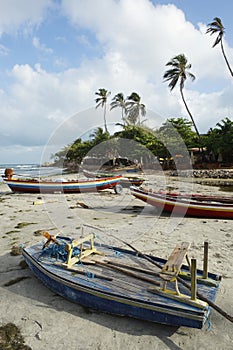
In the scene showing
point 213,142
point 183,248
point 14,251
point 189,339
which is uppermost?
point 213,142

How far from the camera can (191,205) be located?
36.4ft

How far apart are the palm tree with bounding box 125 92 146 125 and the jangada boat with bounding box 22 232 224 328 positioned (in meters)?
45.2

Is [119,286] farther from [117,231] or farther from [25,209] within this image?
[25,209]

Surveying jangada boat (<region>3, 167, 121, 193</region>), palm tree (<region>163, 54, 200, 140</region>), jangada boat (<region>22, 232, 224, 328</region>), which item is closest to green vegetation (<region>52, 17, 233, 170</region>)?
palm tree (<region>163, 54, 200, 140</region>)

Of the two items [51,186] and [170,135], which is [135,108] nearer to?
[170,135]

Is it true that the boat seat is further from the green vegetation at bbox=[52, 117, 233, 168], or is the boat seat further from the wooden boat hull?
the green vegetation at bbox=[52, 117, 233, 168]

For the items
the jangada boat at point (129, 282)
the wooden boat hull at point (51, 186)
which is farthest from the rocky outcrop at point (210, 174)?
the jangada boat at point (129, 282)

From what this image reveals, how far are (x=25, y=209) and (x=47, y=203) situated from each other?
1.81 metres

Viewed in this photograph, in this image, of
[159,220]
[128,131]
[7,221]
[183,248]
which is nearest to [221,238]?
[159,220]

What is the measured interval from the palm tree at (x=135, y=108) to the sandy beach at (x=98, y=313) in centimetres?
3987

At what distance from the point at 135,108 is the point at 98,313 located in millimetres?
47369

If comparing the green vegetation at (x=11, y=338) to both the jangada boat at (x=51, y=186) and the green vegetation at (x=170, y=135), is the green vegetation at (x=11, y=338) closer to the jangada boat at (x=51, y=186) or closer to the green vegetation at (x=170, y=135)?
the jangada boat at (x=51, y=186)

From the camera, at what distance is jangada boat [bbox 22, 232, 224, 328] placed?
3795 mm

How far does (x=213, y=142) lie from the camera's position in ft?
115
